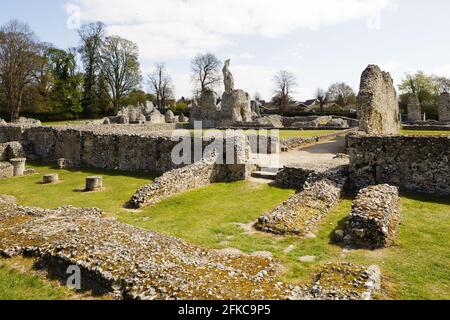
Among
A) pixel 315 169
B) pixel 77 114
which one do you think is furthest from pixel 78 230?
pixel 77 114

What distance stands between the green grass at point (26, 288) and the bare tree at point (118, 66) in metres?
53.0

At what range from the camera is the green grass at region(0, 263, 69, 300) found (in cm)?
632

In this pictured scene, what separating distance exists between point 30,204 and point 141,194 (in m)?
4.30

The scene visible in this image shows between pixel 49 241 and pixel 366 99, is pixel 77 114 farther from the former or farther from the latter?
pixel 49 241

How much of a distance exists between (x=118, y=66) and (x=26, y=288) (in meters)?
56.2

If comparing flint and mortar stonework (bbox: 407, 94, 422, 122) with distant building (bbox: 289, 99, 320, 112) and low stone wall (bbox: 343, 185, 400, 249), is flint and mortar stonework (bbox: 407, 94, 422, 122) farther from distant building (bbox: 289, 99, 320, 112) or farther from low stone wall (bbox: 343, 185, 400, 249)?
low stone wall (bbox: 343, 185, 400, 249)

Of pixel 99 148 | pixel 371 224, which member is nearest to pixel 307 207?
pixel 371 224

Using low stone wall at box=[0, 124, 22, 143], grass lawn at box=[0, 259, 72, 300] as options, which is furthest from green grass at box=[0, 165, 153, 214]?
low stone wall at box=[0, 124, 22, 143]

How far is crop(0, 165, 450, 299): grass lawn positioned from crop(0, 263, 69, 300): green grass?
0.09 metres

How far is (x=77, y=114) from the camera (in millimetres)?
54344

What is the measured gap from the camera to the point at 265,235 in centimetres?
977

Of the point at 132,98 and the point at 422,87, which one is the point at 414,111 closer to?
the point at 422,87

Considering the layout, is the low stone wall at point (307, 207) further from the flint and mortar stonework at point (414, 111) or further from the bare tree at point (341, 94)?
the bare tree at point (341, 94)

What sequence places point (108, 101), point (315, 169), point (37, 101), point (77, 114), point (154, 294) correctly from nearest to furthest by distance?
point (154, 294) → point (315, 169) → point (37, 101) → point (77, 114) → point (108, 101)
